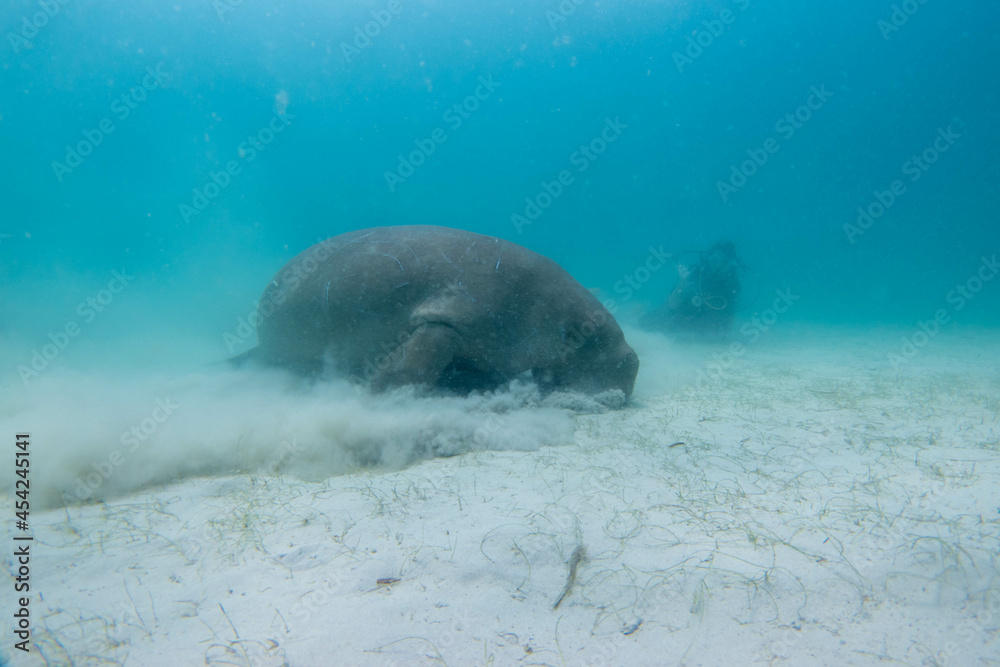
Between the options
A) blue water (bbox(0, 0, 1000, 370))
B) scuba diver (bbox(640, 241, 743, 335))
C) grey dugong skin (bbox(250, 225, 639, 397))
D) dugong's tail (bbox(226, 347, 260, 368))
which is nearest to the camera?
grey dugong skin (bbox(250, 225, 639, 397))

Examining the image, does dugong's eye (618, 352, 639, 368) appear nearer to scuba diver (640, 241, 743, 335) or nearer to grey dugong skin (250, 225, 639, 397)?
grey dugong skin (250, 225, 639, 397)

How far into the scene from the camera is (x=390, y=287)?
17.4ft

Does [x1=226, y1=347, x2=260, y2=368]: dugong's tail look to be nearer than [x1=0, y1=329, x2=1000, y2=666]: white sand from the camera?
No

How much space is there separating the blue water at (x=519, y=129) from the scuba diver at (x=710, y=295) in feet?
77.3

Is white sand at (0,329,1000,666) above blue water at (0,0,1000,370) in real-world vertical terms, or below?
below

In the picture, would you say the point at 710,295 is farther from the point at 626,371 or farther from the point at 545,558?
the point at 545,558

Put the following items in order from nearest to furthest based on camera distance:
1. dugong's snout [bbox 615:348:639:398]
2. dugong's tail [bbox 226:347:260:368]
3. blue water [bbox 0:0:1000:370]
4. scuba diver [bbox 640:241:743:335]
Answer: dugong's snout [bbox 615:348:639:398]
dugong's tail [bbox 226:347:260:368]
scuba diver [bbox 640:241:743:335]
blue water [bbox 0:0:1000:370]

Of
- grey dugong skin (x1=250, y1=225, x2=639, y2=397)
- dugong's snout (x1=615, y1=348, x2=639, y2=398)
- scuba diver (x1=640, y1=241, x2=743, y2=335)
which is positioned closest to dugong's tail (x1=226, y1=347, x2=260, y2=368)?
grey dugong skin (x1=250, y1=225, x2=639, y2=397)

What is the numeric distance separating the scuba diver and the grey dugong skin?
990cm

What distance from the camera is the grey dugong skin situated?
5090mm

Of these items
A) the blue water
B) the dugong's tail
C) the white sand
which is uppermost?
the blue water

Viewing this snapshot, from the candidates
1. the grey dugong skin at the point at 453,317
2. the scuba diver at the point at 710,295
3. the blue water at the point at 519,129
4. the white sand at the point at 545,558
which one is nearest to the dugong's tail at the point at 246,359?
the grey dugong skin at the point at 453,317

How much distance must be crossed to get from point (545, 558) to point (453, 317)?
3212 millimetres

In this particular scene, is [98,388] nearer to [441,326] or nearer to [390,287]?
[390,287]
